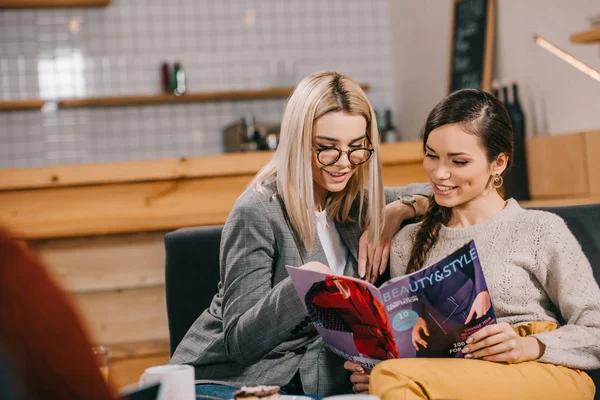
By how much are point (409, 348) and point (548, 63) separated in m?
2.47

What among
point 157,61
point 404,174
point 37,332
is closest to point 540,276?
point 37,332

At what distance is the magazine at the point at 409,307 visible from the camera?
4.25ft

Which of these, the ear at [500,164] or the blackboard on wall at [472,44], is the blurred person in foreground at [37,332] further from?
the blackboard on wall at [472,44]

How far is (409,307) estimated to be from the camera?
1.32m

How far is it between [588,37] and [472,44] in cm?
140

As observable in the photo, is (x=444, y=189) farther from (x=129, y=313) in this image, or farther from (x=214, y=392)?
(x=129, y=313)

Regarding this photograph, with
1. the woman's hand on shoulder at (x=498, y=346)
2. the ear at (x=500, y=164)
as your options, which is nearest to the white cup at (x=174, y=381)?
the woman's hand on shoulder at (x=498, y=346)

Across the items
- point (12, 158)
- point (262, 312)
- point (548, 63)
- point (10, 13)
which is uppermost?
point (10, 13)

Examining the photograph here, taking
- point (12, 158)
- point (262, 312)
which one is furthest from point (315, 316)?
point (12, 158)

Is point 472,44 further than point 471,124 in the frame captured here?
Yes

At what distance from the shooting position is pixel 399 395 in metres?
1.28

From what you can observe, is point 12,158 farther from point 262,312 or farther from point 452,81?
point 262,312

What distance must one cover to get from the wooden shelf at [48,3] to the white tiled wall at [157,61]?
2.8 inches

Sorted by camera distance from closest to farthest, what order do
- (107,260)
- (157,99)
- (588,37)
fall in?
(588,37), (107,260), (157,99)
